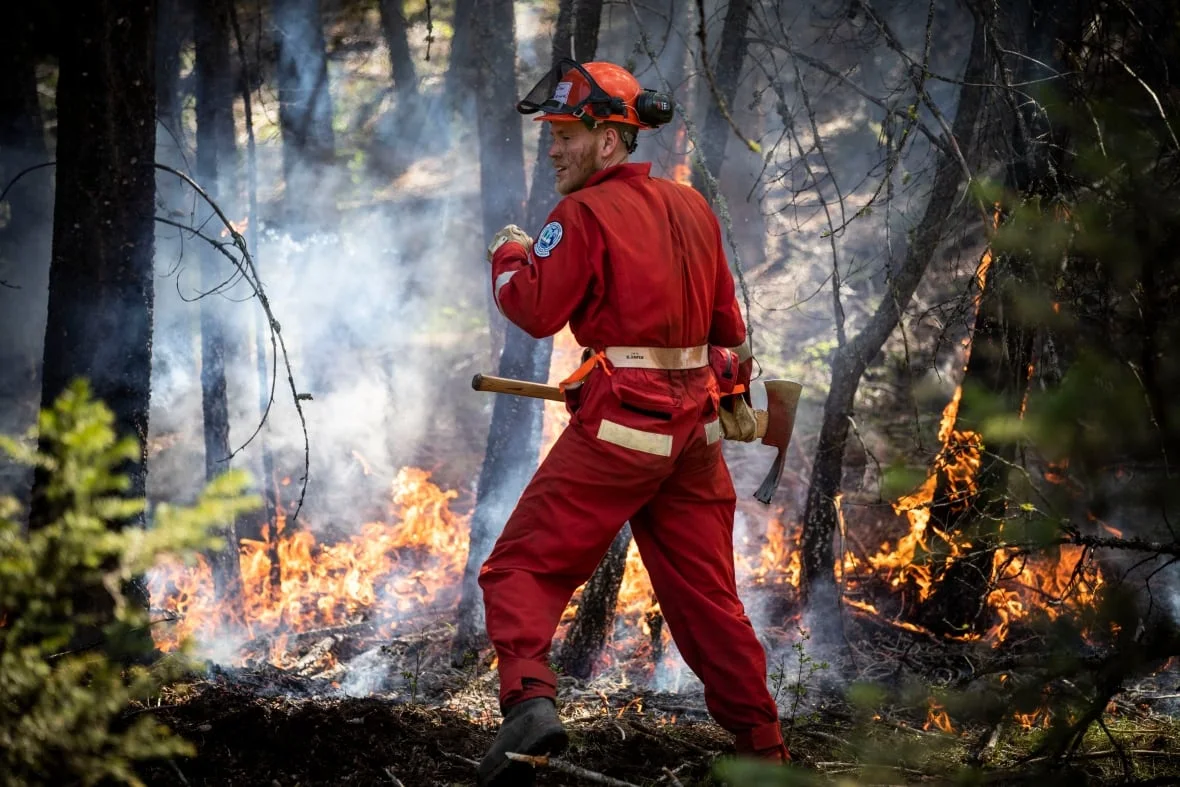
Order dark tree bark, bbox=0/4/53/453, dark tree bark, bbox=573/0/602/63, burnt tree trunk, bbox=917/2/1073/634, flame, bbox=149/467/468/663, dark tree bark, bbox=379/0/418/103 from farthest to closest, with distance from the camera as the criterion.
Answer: dark tree bark, bbox=379/0/418/103 < dark tree bark, bbox=0/4/53/453 < flame, bbox=149/467/468/663 < dark tree bark, bbox=573/0/602/63 < burnt tree trunk, bbox=917/2/1073/634

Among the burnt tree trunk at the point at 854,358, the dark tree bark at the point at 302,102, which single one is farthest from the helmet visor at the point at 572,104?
the dark tree bark at the point at 302,102

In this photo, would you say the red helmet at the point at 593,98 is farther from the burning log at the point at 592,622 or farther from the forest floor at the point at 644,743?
the burning log at the point at 592,622

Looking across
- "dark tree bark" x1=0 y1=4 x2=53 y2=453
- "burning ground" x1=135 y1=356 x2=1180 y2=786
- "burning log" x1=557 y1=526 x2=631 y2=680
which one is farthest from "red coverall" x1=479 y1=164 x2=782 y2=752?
"dark tree bark" x1=0 y1=4 x2=53 y2=453

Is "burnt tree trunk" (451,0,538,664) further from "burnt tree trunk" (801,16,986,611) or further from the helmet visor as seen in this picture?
the helmet visor

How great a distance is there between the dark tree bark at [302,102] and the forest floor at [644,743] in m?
10.1

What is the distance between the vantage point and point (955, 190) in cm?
661

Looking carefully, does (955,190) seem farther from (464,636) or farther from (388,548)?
(388,548)

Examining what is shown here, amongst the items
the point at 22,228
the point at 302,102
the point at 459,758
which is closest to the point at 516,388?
the point at 459,758

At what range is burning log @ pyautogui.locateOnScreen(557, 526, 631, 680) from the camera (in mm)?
6543

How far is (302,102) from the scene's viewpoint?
14.3 meters

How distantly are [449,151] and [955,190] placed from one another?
12015 mm

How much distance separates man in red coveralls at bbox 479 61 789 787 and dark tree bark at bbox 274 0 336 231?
11227 millimetres

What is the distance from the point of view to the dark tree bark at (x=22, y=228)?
10172 millimetres

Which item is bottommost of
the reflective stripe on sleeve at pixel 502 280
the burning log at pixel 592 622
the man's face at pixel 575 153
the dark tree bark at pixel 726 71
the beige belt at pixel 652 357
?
the burning log at pixel 592 622
